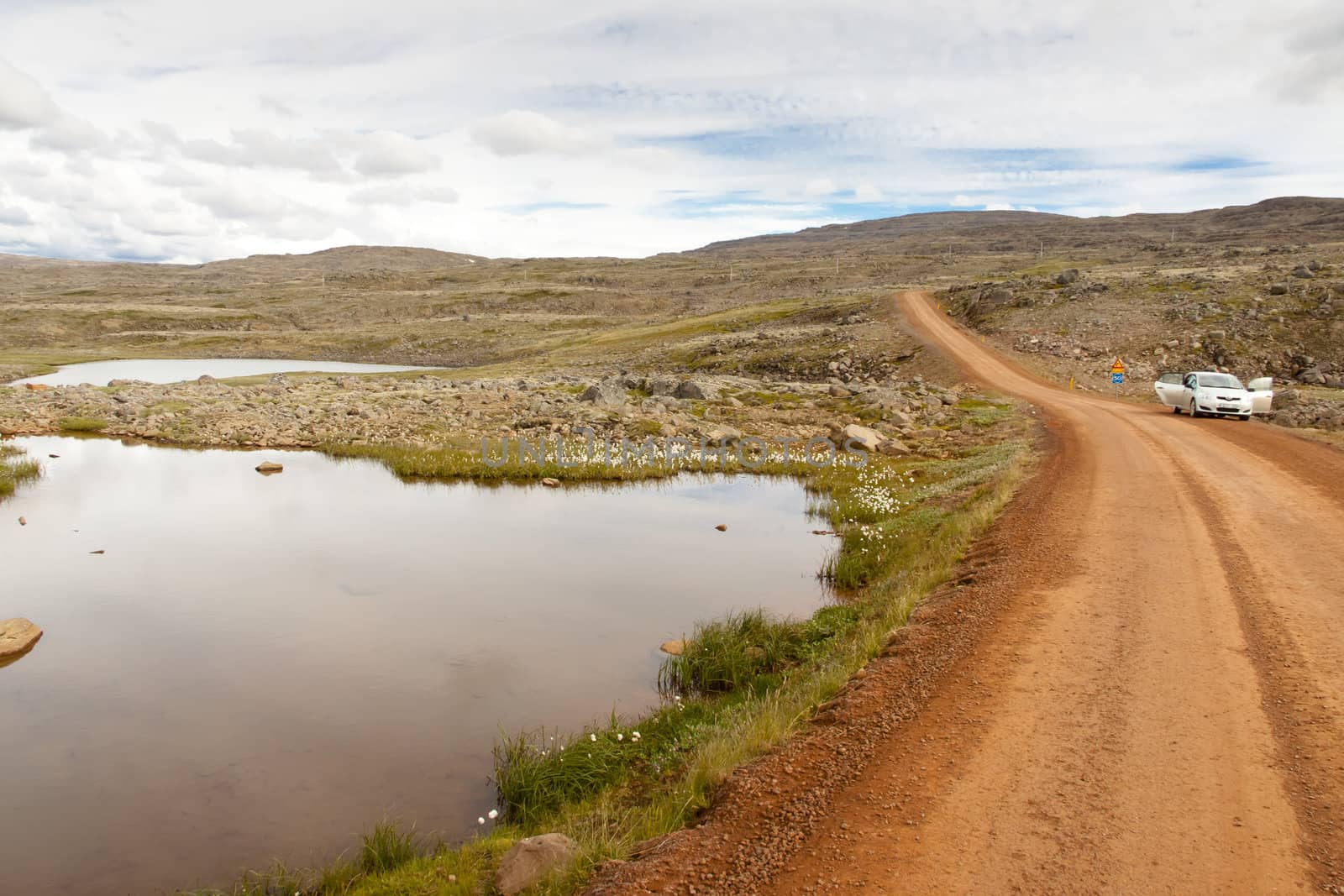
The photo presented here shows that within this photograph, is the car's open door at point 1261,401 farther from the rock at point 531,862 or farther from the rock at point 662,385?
the rock at point 531,862

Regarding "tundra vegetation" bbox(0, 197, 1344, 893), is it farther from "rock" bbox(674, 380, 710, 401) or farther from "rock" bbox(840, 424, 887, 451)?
"rock" bbox(840, 424, 887, 451)

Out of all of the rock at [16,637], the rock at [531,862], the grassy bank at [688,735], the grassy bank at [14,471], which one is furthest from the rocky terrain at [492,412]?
the rock at [531,862]

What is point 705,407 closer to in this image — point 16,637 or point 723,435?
point 723,435

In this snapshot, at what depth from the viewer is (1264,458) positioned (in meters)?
23.0

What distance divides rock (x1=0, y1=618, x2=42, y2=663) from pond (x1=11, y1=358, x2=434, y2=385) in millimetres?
64176

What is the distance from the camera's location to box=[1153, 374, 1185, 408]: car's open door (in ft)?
115

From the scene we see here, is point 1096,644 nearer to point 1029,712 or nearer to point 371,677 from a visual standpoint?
point 1029,712

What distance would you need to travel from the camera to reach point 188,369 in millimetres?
86438

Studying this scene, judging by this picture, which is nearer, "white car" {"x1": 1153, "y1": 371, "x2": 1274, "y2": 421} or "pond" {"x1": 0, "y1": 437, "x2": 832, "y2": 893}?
"pond" {"x1": 0, "y1": 437, "x2": 832, "y2": 893}

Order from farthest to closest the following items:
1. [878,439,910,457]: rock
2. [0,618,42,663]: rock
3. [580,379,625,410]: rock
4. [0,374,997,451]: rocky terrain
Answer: [580,379,625,410]: rock, [0,374,997,451]: rocky terrain, [878,439,910,457]: rock, [0,618,42,663]: rock

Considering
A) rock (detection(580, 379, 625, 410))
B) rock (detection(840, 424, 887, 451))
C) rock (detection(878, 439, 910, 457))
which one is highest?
rock (detection(580, 379, 625, 410))

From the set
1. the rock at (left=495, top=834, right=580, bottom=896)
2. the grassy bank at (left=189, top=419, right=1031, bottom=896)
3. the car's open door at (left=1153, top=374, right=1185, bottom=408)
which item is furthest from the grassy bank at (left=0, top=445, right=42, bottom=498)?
the car's open door at (left=1153, top=374, right=1185, bottom=408)

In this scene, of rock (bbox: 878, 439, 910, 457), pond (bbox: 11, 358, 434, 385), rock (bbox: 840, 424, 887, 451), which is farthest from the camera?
pond (bbox: 11, 358, 434, 385)

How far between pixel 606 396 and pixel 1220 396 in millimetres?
27347
